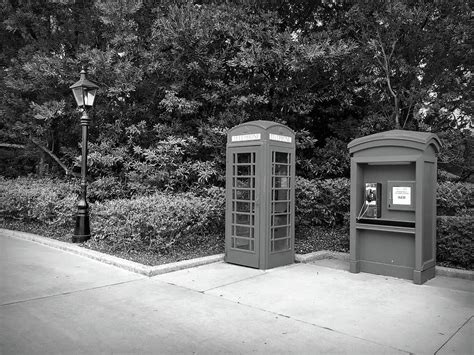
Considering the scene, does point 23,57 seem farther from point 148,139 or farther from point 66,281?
point 66,281

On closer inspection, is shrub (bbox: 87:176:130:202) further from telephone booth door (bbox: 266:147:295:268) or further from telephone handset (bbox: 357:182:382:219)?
telephone handset (bbox: 357:182:382:219)

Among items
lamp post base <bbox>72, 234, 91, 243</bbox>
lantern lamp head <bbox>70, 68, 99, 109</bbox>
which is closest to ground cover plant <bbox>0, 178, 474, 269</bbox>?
lamp post base <bbox>72, 234, 91, 243</bbox>

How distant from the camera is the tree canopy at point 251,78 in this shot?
8852mm

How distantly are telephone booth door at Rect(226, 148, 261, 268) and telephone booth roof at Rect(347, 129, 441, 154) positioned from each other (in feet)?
5.64

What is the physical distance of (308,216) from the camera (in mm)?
9469

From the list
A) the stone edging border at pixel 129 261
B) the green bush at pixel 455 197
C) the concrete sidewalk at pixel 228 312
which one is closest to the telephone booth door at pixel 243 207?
the concrete sidewalk at pixel 228 312

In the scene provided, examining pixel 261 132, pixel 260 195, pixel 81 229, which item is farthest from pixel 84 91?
pixel 260 195

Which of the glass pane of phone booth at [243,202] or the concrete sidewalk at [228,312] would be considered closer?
the concrete sidewalk at [228,312]

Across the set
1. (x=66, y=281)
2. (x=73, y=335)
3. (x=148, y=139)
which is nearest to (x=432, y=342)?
(x=73, y=335)

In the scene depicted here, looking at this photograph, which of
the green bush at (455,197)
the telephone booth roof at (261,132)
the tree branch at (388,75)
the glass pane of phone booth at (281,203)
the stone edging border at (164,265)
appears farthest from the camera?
the tree branch at (388,75)

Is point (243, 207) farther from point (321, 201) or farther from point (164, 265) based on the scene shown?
point (321, 201)

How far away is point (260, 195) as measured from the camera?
22.1 feet

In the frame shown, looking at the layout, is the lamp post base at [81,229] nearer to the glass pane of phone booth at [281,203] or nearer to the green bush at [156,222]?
the green bush at [156,222]

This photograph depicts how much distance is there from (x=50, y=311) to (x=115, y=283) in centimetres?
131
